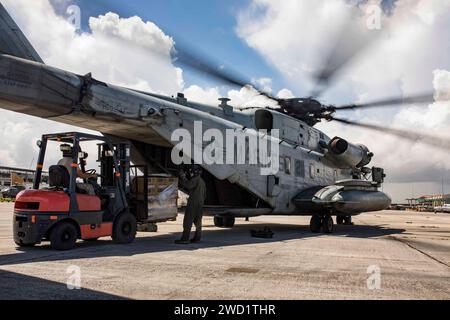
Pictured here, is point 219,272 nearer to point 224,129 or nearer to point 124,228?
point 124,228

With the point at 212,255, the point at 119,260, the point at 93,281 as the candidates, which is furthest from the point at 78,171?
the point at 93,281

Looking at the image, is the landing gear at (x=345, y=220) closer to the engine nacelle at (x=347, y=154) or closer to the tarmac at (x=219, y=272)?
the engine nacelle at (x=347, y=154)

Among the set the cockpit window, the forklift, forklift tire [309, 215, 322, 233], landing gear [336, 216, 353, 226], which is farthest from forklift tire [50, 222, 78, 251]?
landing gear [336, 216, 353, 226]

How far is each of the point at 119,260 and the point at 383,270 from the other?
4.33 meters

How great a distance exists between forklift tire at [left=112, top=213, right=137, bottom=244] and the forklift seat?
1.42 meters

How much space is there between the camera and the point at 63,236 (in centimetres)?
796

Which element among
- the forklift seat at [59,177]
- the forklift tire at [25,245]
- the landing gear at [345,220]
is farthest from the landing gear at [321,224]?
the forklift tire at [25,245]


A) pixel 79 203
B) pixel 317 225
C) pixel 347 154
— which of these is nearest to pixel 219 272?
pixel 79 203

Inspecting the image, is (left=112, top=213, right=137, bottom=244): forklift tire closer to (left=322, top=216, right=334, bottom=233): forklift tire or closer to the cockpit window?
the cockpit window

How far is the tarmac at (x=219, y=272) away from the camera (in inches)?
188

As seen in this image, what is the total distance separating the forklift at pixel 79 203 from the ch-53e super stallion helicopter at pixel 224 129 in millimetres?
869

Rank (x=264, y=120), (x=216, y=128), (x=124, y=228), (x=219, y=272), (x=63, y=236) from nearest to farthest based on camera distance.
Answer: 1. (x=219, y=272)
2. (x=63, y=236)
3. (x=124, y=228)
4. (x=216, y=128)
5. (x=264, y=120)

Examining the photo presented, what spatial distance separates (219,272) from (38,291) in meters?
2.50

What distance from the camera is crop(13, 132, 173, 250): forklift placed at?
7.79m
